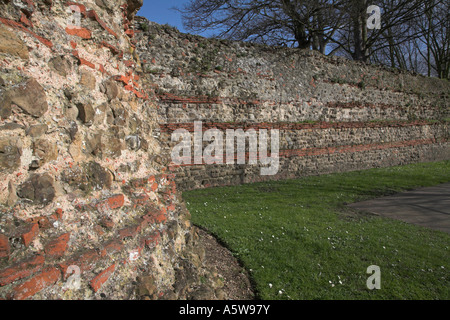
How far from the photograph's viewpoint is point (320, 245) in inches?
170

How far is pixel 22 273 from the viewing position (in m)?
1.56

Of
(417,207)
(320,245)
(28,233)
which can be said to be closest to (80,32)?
(28,233)

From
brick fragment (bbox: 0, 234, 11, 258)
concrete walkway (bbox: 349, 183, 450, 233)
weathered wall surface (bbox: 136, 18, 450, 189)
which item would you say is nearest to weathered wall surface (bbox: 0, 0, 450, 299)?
brick fragment (bbox: 0, 234, 11, 258)

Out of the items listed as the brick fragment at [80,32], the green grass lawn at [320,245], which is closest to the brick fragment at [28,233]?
the brick fragment at [80,32]

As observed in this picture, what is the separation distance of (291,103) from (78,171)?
914cm

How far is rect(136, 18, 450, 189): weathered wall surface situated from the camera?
319 inches

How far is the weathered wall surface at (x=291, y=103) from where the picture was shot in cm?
810

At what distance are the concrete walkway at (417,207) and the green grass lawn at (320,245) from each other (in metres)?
0.39

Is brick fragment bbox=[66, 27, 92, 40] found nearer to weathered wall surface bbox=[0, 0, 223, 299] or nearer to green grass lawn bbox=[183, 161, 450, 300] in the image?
weathered wall surface bbox=[0, 0, 223, 299]

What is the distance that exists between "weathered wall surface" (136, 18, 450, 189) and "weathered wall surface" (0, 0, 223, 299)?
507 centimetres

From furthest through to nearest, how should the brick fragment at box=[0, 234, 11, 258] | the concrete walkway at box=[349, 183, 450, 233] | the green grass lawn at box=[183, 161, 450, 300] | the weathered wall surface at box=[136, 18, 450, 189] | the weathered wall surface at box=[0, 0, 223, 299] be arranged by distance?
the weathered wall surface at box=[136, 18, 450, 189]
the concrete walkway at box=[349, 183, 450, 233]
the green grass lawn at box=[183, 161, 450, 300]
the weathered wall surface at box=[0, 0, 223, 299]
the brick fragment at box=[0, 234, 11, 258]

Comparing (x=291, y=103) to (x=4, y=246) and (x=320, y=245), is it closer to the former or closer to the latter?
(x=320, y=245)

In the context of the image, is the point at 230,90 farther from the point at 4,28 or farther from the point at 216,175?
the point at 4,28

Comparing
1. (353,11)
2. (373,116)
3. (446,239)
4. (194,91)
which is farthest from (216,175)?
(353,11)
